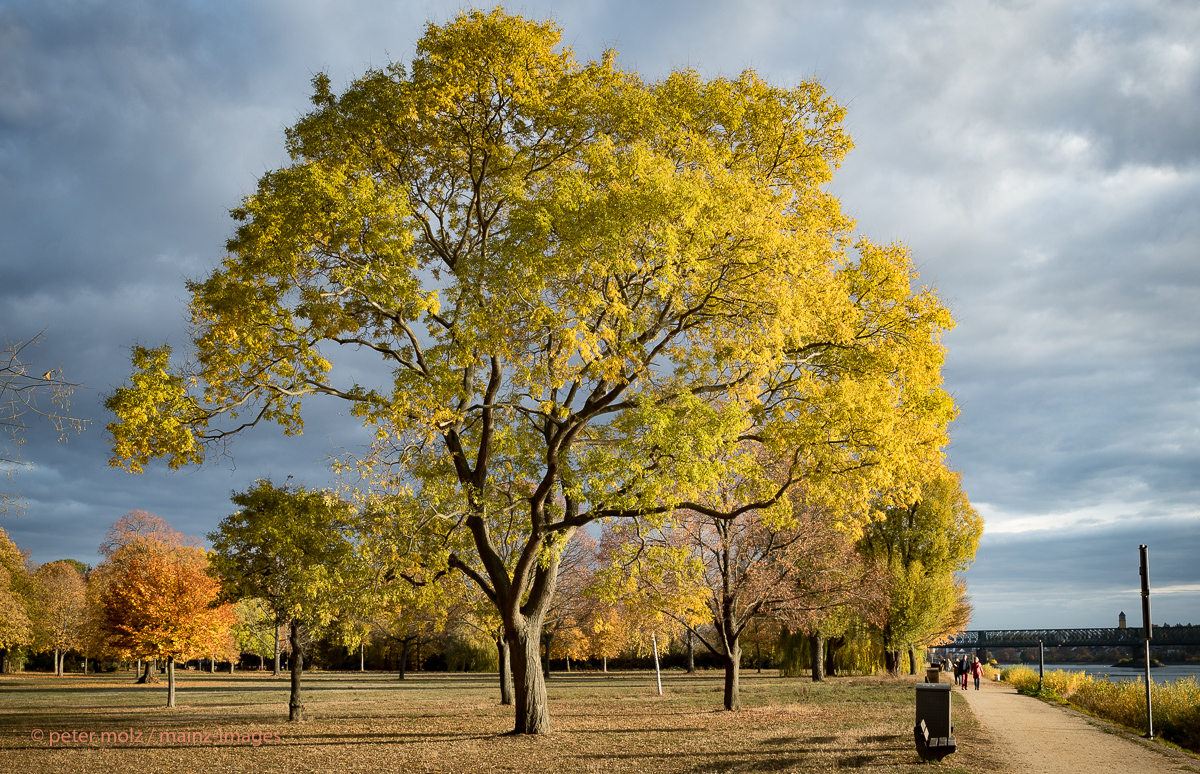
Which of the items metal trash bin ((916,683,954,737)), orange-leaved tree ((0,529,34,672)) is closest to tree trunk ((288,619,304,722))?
metal trash bin ((916,683,954,737))

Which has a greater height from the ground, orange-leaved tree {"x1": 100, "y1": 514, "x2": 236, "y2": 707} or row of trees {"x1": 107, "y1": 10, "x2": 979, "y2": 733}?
row of trees {"x1": 107, "y1": 10, "x2": 979, "y2": 733}

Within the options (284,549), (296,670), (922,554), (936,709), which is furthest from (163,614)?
(922,554)

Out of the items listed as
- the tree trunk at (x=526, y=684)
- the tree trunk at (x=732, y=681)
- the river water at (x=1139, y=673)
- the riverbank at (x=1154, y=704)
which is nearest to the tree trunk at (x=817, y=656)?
the river water at (x=1139, y=673)

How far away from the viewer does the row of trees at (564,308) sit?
12.9 metres

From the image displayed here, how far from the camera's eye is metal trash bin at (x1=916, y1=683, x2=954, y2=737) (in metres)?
11.3

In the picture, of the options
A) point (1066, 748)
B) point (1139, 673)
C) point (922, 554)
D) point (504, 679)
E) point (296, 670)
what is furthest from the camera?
point (1139, 673)

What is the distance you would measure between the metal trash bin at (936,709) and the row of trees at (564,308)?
374 cm

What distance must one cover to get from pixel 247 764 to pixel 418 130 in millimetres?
12346

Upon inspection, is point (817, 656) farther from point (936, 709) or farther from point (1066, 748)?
point (936, 709)

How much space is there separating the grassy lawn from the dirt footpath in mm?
573

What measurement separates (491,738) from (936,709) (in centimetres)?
876

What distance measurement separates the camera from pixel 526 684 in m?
15.8

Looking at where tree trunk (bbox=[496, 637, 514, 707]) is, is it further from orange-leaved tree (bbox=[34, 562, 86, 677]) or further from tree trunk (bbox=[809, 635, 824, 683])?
orange-leaved tree (bbox=[34, 562, 86, 677])

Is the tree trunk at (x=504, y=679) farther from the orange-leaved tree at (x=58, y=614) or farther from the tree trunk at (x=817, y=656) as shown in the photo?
the orange-leaved tree at (x=58, y=614)
